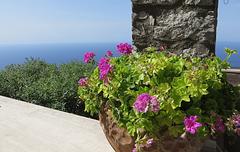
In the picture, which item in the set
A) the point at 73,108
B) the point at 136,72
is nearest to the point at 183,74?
the point at 136,72

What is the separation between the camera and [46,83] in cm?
384

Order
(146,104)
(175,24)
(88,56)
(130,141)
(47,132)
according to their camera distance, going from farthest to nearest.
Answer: (47,132), (175,24), (88,56), (130,141), (146,104)

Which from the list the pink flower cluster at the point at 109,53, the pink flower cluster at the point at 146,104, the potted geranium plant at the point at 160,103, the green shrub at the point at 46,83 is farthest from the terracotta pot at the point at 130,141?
the green shrub at the point at 46,83

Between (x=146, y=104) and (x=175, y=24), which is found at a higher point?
(x=175, y=24)

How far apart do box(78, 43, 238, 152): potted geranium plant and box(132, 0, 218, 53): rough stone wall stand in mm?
351

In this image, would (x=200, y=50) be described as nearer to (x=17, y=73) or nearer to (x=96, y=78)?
(x=96, y=78)

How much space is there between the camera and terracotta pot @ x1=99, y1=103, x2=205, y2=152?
4.08 ft

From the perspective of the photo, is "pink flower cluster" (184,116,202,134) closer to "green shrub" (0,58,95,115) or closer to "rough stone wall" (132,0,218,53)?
"rough stone wall" (132,0,218,53)

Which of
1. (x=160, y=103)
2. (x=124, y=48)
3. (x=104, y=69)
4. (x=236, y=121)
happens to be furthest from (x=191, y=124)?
(x=124, y=48)

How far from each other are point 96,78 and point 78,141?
1.76 feet

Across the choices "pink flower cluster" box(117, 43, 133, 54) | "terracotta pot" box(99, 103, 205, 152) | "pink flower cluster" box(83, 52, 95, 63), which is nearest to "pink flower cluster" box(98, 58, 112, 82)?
"terracotta pot" box(99, 103, 205, 152)

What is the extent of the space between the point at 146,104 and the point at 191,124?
19 cm

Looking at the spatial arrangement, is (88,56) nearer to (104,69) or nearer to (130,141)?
(104,69)

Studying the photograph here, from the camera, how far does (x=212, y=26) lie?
176 centimetres
